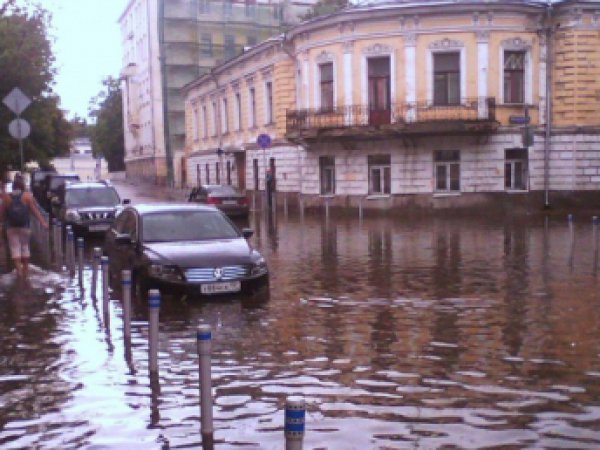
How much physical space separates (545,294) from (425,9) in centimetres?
2142

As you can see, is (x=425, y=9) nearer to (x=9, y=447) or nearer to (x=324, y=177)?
(x=324, y=177)

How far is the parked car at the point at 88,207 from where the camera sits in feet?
69.9

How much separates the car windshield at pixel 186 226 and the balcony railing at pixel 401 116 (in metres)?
18.8

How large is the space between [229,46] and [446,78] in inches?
1492

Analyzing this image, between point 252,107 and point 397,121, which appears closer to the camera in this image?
point 397,121

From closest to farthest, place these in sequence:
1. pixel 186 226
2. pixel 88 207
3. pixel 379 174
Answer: pixel 186 226 < pixel 88 207 < pixel 379 174

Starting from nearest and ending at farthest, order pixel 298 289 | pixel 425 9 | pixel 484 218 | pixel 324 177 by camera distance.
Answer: pixel 298 289, pixel 484 218, pixel 425 9, pixel 324 177

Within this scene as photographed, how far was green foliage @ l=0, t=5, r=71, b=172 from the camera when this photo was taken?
86.0 ft

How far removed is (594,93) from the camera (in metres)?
30.1

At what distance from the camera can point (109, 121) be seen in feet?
296

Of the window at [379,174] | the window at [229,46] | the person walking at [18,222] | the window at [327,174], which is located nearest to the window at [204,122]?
the window at [229,46]

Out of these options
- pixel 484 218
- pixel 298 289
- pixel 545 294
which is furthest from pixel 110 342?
pixel 484 218

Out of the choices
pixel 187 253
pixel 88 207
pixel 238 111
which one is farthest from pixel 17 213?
pixel 238 111

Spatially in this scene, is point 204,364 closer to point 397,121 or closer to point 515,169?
point 397,121
